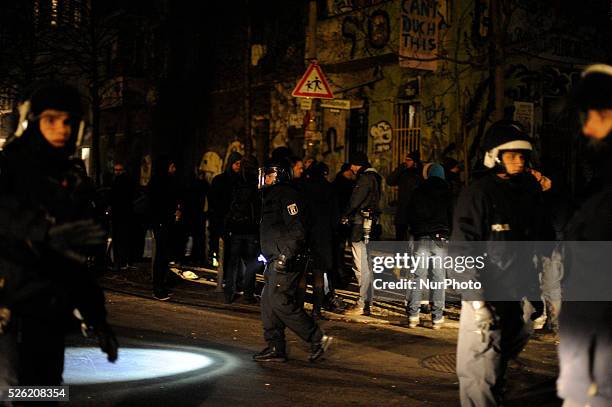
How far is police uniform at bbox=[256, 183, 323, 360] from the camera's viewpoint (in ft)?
27.7

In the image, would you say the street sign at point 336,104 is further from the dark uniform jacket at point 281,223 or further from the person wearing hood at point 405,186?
the dark uniform jacket at point 281,223

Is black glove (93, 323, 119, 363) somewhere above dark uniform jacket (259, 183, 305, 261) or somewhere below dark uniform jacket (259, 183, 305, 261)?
below

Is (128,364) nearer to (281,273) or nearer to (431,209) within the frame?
(281,273)

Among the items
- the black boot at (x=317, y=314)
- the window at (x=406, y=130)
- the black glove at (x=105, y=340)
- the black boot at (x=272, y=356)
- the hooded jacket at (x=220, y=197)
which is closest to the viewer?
the black glove at (x=105, y=340)

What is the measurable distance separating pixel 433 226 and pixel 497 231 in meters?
4.99

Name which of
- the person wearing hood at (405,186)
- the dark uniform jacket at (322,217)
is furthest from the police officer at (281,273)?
the person wearing hood at (405,186)

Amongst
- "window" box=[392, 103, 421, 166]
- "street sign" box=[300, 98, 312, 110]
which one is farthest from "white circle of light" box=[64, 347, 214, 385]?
"window" box=[392, 103, 421, 166]

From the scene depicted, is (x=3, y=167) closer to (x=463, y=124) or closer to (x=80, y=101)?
(x=80, y=101)

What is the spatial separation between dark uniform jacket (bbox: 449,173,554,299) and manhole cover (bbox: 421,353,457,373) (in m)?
2.64

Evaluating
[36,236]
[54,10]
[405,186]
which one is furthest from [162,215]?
[54,10]

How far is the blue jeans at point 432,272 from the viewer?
10.8m

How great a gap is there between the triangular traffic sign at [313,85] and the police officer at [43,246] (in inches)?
426

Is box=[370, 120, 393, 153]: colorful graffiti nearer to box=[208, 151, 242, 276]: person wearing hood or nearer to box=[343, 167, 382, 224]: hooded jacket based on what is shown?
box=[208, 151, 242, 276]: person wearing hood

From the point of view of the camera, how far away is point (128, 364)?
823 cm
